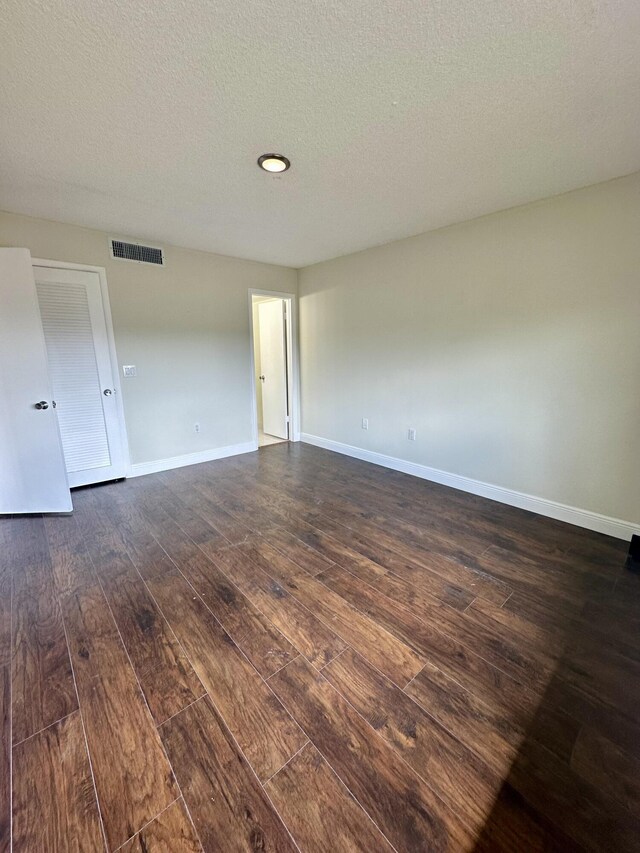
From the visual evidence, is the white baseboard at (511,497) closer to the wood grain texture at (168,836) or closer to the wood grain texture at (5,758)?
the wood grain texture at (168,836)

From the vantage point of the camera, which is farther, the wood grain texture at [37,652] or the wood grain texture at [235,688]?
the wood grain texture at [37,652]

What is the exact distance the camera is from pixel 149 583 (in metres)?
2.01

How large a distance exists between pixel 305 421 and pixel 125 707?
13.1ft

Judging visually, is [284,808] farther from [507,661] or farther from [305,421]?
[305,421]

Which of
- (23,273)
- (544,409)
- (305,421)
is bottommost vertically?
(305,421)

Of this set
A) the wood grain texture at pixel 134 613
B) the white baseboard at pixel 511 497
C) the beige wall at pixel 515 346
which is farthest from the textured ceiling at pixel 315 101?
the wood grain texture at pixel 134 613

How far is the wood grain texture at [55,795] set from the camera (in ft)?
3.12

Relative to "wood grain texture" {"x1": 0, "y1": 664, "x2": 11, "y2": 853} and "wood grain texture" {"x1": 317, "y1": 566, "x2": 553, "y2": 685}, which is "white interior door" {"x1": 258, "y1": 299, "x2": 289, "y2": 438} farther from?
"wood grain texture" {"x1": 0, "y1": 664, "x2": 11, "y2": 853}

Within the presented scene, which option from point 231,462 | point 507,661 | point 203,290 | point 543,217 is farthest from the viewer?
point 231,462

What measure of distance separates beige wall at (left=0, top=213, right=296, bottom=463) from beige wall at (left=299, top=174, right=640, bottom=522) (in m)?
1.35

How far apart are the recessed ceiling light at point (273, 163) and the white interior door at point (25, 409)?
1.96 metres

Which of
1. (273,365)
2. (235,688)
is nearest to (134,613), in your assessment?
(235,688)

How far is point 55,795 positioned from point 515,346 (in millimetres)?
3503

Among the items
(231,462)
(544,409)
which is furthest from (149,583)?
(544,409)
